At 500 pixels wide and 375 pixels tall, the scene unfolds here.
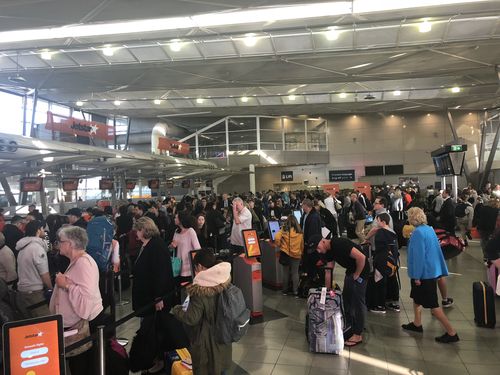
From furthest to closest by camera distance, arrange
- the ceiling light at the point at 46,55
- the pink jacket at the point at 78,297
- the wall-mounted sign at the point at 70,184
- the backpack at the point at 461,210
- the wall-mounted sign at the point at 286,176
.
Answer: the wall-mounted sign at the point at 286,176
the ceiling light at the point at 46,55
the wall-mounted sign at the point at 70,184
the backpack at the point at 461,210
the pink jacket at the point at 78,297

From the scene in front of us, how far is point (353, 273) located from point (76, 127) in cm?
1025

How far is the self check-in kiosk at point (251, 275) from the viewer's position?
19.0 ft

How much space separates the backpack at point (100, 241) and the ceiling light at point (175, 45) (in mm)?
8123

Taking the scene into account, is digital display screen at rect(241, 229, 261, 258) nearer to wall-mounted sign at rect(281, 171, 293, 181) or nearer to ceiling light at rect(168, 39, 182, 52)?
ceiling light at rect(168, 39, 182, 52)

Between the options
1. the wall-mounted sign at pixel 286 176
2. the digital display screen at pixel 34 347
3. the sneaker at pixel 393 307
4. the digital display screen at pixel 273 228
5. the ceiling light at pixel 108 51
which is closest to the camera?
the digital display screen at pixel 34 347

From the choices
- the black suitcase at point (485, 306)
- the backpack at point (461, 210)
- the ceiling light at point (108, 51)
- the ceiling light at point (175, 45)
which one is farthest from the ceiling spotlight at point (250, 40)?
the black suitcase at point (485, 306)

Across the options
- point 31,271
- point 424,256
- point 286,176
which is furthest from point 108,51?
point 286,176

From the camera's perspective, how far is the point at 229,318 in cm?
314

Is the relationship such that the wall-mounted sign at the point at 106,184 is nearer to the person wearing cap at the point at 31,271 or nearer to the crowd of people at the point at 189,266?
the crowd of people at the point at 189,266

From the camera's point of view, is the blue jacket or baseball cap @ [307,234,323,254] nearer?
the blue jacket

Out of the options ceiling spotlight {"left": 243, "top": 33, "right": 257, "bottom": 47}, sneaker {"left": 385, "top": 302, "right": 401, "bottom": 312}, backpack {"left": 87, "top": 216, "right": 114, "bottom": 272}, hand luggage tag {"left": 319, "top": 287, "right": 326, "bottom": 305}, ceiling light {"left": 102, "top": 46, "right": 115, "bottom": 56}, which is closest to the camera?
hand luggage tag {"left": 319, "top": 287, "right": 326, "bottom": 305}

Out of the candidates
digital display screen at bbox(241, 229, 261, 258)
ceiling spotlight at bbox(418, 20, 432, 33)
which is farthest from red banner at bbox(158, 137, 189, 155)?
digital display screen at bbox(241, 229, 261, 258)

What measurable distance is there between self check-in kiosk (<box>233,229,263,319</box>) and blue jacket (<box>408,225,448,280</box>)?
85.2 inches

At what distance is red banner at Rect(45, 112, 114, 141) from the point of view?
11258 millimetres
